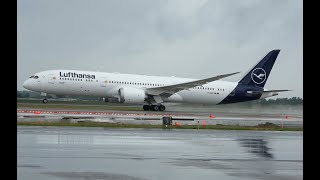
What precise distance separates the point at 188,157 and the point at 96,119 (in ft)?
61.8

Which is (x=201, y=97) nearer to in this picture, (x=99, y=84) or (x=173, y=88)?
(x=173, y=88)

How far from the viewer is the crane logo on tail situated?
57312mm

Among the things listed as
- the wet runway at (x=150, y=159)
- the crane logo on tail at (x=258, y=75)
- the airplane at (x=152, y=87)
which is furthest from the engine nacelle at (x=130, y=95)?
the wet runway at (x=150, y=159)

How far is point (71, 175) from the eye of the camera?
414 inches

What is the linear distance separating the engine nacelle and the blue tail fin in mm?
11863

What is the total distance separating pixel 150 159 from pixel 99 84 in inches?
1431

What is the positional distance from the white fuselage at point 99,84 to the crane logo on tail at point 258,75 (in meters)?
5.07

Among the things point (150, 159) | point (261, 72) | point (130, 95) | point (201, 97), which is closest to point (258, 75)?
point (261, 72)

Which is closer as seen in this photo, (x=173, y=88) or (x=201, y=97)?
(x=173, y=88)

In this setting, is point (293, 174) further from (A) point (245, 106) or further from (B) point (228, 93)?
(A) point (245, 106)

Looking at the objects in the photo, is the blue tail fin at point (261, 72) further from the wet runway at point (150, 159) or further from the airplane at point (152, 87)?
the wet runway at point (150, 159)

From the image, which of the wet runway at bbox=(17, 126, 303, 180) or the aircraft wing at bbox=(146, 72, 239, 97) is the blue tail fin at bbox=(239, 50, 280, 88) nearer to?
the aircraft wing at bbox=(146, 72, 239, 97)

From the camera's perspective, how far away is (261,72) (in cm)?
5772
